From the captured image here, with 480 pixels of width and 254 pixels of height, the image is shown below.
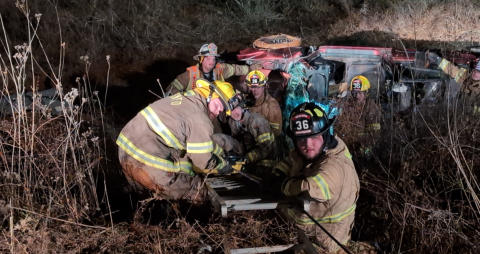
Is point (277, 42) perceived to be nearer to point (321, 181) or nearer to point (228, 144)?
point (228, 144)

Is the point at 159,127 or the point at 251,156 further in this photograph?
the point at 251,156

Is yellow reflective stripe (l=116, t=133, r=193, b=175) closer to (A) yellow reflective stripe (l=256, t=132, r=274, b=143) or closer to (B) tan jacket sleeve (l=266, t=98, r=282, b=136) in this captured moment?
(A) yellow reflective stripe (l=256, t=132, r=274, b=143)

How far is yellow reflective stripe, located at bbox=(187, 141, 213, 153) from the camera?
14.2ft

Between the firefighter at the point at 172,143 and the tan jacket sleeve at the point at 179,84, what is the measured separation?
253cm

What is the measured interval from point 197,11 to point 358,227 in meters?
9.94

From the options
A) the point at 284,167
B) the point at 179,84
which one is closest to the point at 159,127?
the point at 284,167

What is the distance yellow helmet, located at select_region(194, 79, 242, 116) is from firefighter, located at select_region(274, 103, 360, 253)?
4.09 ft

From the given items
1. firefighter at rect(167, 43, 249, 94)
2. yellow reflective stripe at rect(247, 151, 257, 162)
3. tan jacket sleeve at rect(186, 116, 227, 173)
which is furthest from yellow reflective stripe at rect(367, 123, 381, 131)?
firefighter at rect(167, 43, 249, 94)

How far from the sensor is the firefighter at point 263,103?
6313 millimetres

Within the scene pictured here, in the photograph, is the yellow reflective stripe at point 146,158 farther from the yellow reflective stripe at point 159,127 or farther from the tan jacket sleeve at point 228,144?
the tan jacket sleeve at point 228,144

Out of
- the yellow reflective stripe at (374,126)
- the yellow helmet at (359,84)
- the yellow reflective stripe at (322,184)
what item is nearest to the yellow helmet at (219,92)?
the yellow reflective stripe at (322,184)

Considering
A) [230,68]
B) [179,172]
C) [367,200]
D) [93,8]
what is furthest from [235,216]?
[93,8]

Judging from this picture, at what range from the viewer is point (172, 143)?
4.43 meters

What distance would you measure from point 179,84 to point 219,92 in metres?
2.66
